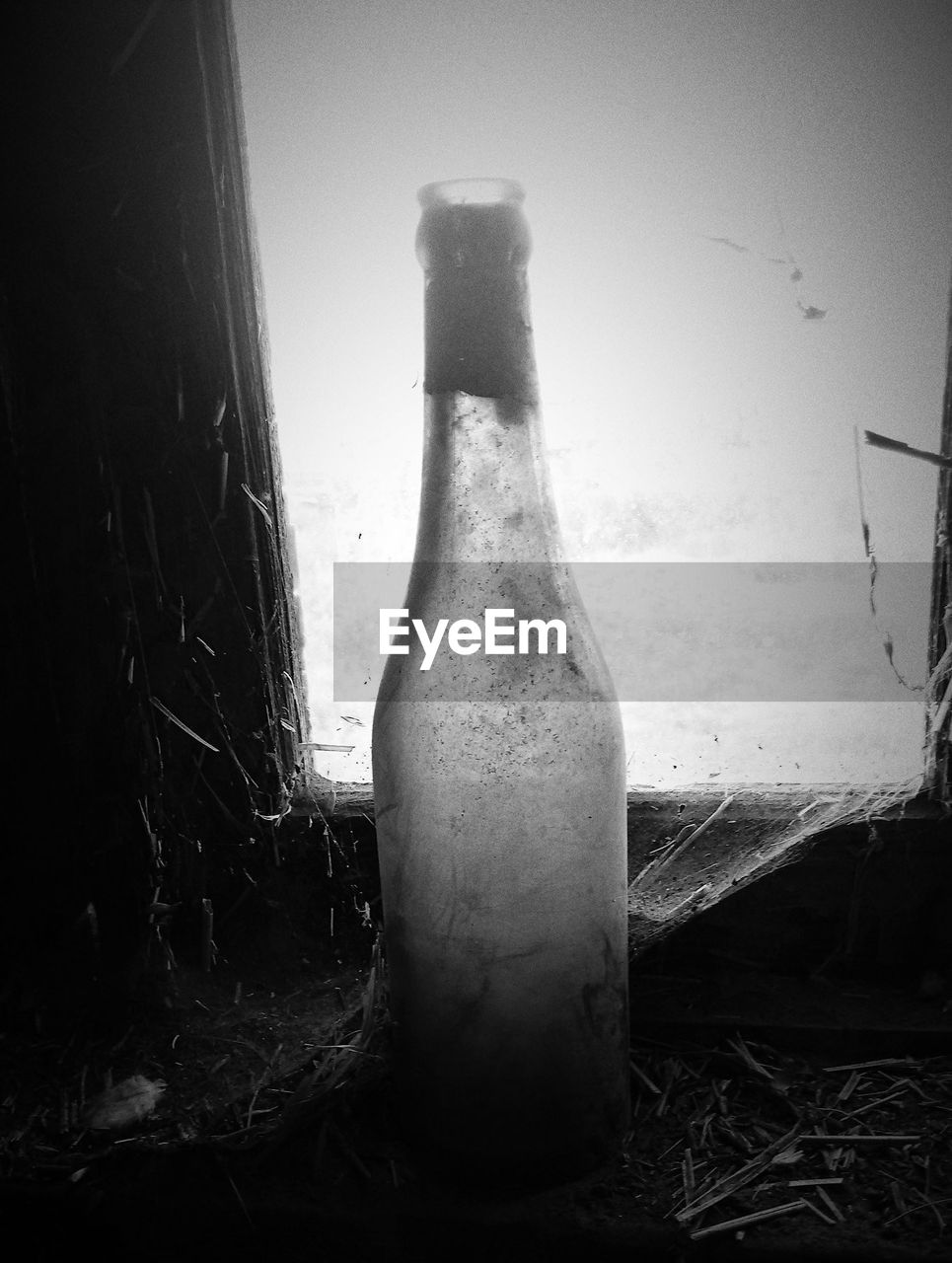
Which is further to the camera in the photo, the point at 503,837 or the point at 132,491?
the point at 132,491

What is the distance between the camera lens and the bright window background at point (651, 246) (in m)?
0.60

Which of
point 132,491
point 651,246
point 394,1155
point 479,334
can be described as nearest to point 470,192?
point 479,334

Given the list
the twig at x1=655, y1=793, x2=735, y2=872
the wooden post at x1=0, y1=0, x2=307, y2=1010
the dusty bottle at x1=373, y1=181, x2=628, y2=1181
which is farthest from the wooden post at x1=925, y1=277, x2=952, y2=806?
the wooden post at x1=0, y1=0, x2=307, y2=1010

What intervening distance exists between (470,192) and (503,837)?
0.36 m

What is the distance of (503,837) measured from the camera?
52 centimetres

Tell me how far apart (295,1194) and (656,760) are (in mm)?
380

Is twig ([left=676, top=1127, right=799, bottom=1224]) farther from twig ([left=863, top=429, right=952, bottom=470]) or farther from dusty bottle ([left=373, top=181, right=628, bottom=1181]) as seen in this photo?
twig ([left=863, top=429, right=952, bottom=470])

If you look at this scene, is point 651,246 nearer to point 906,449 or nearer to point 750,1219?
point 906,449

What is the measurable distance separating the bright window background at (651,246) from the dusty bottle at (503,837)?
13cm

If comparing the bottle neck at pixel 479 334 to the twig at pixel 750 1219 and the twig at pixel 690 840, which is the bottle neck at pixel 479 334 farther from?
the twig at pixel 750 1219

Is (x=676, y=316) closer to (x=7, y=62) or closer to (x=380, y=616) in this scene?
(x=380, y=616)

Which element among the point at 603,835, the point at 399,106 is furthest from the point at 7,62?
the point at 603,835

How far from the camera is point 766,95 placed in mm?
597

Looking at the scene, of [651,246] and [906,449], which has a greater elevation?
[651,246]
